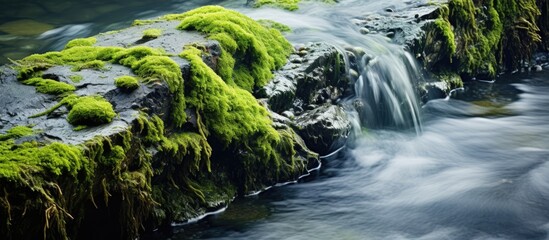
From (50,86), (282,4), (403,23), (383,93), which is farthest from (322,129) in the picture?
(282,4)

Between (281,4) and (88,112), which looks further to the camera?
(281,4)

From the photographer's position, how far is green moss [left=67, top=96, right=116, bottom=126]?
526 cm

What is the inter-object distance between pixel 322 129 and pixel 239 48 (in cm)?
139

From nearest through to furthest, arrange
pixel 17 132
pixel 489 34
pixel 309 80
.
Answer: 1. pixel 17 132
2. pixel 309 80
3. pixel 489 34

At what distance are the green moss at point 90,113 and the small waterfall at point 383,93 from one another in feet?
13.3

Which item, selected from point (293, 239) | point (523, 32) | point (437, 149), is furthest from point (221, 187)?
point (523, 32)

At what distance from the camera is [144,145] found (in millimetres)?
5621

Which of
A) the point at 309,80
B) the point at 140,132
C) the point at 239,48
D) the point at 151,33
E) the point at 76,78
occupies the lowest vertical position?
the point at 309,80

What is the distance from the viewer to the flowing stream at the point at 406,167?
5961 mm

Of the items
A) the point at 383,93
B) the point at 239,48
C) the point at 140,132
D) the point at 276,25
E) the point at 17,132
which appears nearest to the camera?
the point at 17,132

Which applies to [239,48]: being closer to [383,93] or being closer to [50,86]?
[50,86]

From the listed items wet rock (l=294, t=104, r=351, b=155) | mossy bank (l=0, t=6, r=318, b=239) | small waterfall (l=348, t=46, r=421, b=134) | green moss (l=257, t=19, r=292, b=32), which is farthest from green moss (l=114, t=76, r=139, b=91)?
green moss (l=257, t=19, r=292, b=32)

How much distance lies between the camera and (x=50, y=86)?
5.73 m

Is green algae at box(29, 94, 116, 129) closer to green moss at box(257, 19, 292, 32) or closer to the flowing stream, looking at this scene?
the flowing stream
